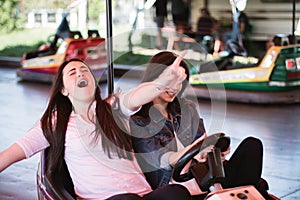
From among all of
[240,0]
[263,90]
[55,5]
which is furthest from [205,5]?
[240,0]

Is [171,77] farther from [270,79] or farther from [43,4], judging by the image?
[43,4]

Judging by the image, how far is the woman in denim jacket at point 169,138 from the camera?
1686mm

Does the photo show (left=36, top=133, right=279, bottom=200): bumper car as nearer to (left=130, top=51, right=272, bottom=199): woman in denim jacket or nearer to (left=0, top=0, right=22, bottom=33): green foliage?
(left=130, top=51, right=272, bottom=199): woman in denim jacket

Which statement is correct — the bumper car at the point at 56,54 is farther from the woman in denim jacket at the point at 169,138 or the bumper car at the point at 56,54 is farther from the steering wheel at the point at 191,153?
the steering wheel at the point at 191,153

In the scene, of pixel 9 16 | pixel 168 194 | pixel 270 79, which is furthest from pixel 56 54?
pixel 168 194

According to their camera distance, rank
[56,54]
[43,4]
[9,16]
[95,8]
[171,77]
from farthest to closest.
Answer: [43,4], [9,16], [95,8], [56,54], [171,77]

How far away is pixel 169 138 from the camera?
1.71m

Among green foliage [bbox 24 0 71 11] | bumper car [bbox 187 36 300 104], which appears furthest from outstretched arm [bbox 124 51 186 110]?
green foliage [bbox 24 0 71 11]

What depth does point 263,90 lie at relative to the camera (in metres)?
4.58

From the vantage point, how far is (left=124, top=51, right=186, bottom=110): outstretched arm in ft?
4.89

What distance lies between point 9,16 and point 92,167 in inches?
278

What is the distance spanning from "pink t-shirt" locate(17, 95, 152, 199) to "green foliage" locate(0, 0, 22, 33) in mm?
6950

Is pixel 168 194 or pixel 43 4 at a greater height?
pixel 43 4

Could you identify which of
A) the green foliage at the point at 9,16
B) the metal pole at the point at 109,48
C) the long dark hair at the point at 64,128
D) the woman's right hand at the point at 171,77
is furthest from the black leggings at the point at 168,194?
the green foliage at the point at 9,16
